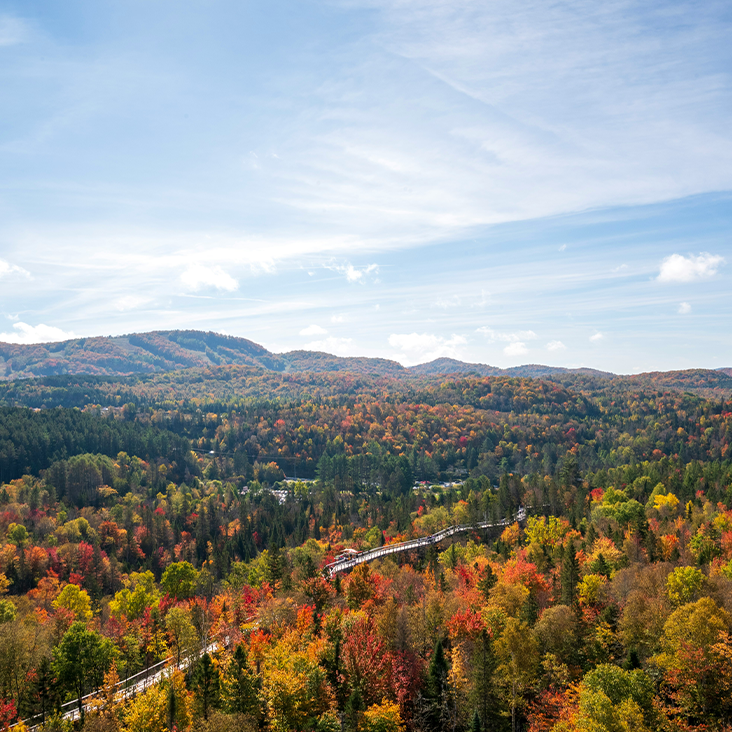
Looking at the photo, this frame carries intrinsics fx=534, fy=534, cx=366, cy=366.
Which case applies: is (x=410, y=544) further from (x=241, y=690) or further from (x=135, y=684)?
Answer: (x=241, y=690)

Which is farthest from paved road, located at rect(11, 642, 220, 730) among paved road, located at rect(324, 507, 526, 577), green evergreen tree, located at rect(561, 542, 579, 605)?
green evergreen tree, located at rect(561, 542, 579, 605)

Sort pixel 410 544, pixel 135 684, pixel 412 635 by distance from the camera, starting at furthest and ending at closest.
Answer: pixel 410 544
pixel 412 635
pixel 135 684

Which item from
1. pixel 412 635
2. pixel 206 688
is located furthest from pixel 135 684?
pixel 412 635

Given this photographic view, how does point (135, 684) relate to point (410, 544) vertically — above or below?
above

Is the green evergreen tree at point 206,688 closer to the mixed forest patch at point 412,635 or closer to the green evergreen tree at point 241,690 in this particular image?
the mixed forest patch at point 412,635

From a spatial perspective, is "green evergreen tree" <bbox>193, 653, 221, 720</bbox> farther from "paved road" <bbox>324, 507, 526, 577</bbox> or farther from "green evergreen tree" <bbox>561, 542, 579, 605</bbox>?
"paved road" <bbox>324, 507, 526, 577</bbox>

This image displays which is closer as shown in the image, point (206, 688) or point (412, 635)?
point (206, 688)

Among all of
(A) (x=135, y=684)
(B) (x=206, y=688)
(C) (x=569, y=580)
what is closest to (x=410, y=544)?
(C) (x=569, y=580)

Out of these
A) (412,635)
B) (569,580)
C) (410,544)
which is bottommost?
(410,544)

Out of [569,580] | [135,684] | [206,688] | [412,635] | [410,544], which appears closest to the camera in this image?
[206,688]

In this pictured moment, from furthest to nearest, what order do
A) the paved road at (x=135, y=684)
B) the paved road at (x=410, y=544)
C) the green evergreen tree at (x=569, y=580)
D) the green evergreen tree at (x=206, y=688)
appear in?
1. the paved road at (x=410, y=544)
2. the green evergreen tree at (x=569, y=580)
3. the paved road at (x=135, y=684)
4. the green evergreen tree at (x=206, y=688)

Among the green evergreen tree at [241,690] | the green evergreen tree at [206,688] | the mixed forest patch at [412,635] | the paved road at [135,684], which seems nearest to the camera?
the green evergreen tree at [241,690]

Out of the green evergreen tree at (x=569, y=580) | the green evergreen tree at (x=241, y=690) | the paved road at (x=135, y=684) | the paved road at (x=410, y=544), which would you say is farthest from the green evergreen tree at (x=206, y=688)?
the paved road at (x=410, y=544)
